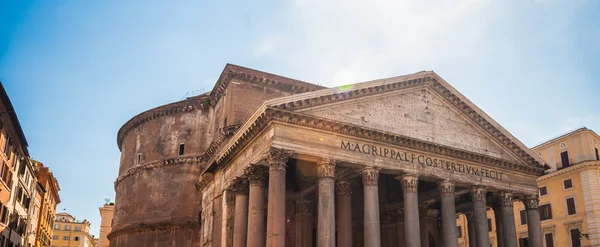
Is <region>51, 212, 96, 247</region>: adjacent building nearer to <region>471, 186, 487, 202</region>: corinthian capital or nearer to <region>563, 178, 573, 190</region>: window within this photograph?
<region>563, 178, 573, 190</region>: window

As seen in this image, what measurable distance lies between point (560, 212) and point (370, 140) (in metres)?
18.0

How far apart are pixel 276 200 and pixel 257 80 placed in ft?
30.6

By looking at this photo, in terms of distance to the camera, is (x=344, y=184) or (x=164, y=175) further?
(x=164, y=175)

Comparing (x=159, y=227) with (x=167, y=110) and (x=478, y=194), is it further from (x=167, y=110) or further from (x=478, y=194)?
(x=478, y=194)

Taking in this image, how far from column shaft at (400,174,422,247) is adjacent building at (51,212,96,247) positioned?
7277 centimetres

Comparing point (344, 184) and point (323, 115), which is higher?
point (323, 115)

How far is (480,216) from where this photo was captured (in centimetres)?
1958

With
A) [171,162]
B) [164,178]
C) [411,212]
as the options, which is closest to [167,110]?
[171,162]

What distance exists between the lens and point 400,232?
23.2 metres

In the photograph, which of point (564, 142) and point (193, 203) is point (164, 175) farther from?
point (564, 142)

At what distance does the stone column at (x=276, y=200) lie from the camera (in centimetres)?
1536

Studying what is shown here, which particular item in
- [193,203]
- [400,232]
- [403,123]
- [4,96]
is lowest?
[400,232]

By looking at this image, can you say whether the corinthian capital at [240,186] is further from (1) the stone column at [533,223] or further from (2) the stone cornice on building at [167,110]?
(1) the stone column at [533,223]

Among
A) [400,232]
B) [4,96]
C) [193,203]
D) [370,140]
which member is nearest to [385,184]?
[400,232]
